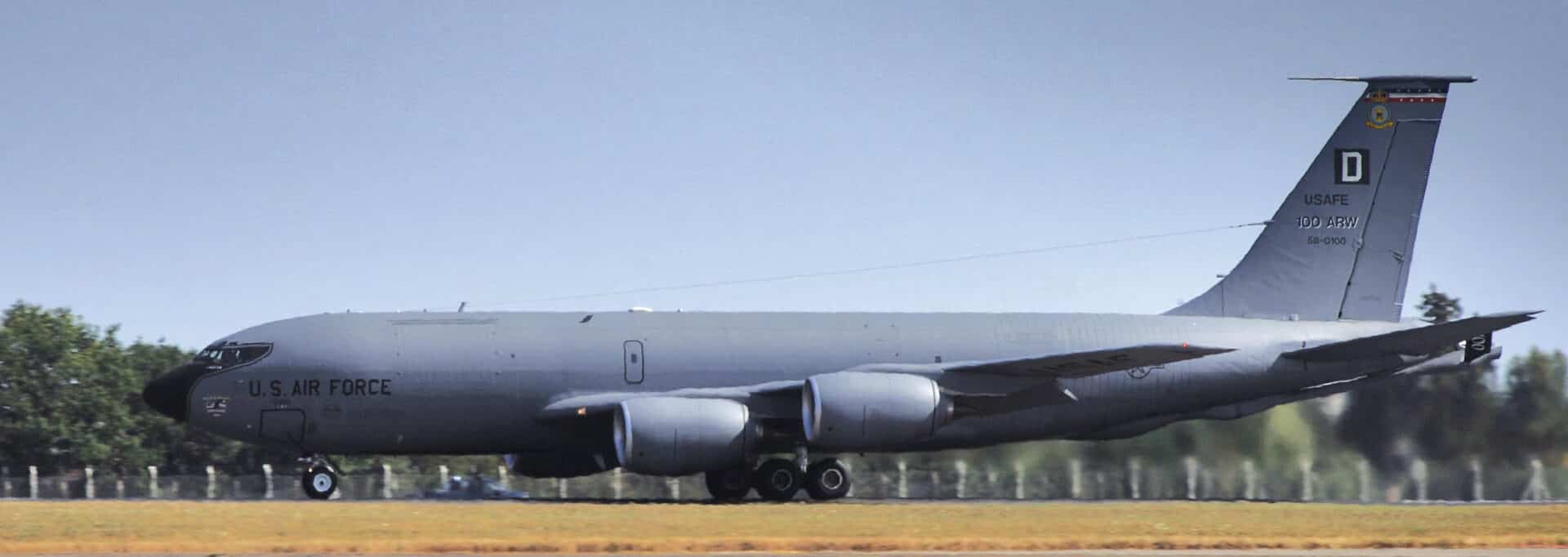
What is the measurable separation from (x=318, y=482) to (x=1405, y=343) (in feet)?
62.3

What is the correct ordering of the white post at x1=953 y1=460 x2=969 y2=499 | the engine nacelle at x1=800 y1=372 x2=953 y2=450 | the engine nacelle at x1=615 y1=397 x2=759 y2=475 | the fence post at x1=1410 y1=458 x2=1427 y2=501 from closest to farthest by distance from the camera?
the engine nacelle at x1=615 y1=397 x2=759 y2=475, the engine nacelle at x1=800 y1=372 x2=953 y2=450, the fence post at x1=1410 y1=458 x2=1427 y2=501, the white post at x1=953 y1=460 x2=969 y2=499

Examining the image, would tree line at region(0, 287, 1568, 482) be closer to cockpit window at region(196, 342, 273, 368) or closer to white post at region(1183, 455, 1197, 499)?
white post at region(1183, 455, 1197, 499)

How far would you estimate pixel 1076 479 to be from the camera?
35812 millimetres

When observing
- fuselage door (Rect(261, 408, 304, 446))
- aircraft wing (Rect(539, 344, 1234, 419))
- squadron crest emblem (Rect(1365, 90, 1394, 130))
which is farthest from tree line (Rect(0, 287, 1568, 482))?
fuselage door (Rect(261, 408, 304, 446))

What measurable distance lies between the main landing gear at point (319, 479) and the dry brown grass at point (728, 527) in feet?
8.33

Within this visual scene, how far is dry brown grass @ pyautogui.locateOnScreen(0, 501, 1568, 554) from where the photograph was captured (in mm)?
22422

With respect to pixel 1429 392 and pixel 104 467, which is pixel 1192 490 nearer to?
pixel 1429 392

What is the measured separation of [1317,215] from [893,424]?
10830 millimetres

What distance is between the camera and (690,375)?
110ft

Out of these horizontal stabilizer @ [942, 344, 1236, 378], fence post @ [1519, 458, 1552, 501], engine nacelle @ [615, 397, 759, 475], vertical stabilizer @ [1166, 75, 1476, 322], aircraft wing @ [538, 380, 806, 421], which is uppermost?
vertical stabilizer @ [1166, 75, 1476, 322]

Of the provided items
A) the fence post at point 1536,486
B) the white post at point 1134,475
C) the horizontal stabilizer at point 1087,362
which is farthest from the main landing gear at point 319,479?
the fence post at point 1536,486

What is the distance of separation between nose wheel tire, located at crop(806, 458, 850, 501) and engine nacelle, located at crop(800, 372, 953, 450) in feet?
1.93

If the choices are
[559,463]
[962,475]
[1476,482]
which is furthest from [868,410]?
[1476,482]

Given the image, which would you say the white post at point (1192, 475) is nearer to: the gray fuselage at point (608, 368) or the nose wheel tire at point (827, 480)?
the gray fuselage at point (608, 368)
